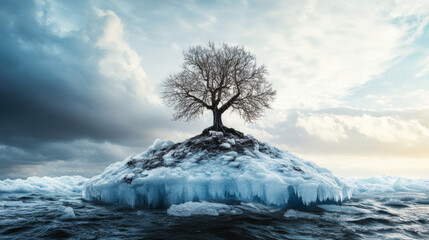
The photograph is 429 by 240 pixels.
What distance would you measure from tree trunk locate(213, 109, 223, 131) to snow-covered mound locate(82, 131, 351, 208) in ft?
12.4

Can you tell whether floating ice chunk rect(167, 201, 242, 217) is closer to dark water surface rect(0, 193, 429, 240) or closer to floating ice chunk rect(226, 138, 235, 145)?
dark water surface rect(0, 193, 429, 240)

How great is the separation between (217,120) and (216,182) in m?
8.40

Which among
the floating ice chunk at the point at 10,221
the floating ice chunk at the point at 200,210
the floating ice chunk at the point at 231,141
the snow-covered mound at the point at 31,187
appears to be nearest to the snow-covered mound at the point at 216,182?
the floating ice chunk at the point at 231,141

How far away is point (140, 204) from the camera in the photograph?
1301 centimetres

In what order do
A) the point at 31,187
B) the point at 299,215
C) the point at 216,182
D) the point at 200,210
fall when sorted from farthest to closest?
the point at 31,187, the point at 216,182, the point at 299,215, the point at 200,210

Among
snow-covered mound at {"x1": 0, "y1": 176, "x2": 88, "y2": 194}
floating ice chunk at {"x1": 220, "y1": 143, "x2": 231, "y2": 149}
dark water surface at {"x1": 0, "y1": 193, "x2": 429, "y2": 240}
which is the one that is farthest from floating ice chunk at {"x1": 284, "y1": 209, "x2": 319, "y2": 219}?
snow-covered mound at {"x1": 0, "y1": 176, "x2": 88, "y2": 194}

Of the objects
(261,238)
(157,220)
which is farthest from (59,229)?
(261,238)

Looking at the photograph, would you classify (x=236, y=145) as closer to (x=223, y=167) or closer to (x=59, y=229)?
(x=223, y=167)

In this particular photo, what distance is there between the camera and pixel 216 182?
12.2 meters

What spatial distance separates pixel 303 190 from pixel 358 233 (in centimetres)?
388

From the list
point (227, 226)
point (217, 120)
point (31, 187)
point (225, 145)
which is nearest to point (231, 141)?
point (225, 145)

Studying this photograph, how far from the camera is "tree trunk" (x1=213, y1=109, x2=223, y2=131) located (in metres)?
19.8

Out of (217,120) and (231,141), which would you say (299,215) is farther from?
(217,120)

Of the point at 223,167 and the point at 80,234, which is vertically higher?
the point at 223,167
